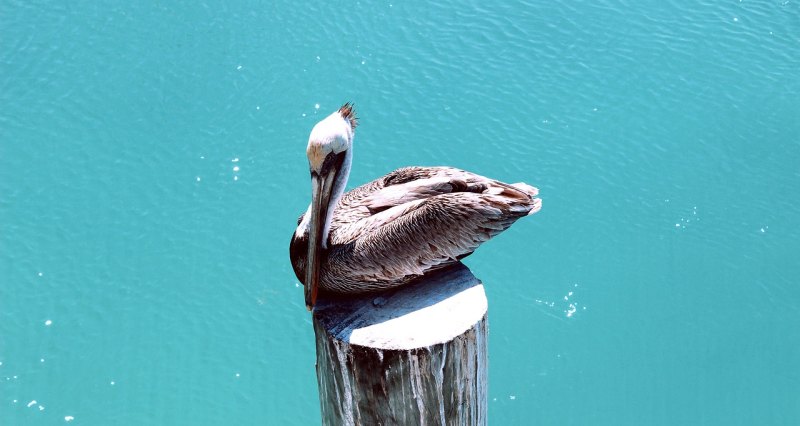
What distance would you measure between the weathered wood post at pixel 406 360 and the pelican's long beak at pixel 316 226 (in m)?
0.09

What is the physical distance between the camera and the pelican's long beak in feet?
9.83

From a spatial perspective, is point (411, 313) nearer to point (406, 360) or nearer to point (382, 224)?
point (406, 360)

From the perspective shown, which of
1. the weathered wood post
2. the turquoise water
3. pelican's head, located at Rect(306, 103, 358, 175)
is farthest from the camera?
the turquoise water

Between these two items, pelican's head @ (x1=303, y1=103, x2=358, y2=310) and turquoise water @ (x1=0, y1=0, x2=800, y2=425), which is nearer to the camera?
pelican's head @ (x1=303, y1=103, x2=358, y2=310)

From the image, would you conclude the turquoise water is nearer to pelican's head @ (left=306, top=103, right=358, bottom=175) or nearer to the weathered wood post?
the weathered wood post

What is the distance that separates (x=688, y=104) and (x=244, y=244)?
4299 mm

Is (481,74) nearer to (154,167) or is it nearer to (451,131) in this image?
(451,131)

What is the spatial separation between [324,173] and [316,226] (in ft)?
0.66

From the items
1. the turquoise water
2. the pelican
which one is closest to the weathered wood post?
the pelican

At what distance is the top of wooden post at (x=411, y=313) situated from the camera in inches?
109

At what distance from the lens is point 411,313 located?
295cm

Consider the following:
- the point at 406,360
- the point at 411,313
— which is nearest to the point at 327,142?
the point at 411,313

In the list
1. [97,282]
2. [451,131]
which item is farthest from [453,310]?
[451,131]

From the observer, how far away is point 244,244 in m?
6.52
